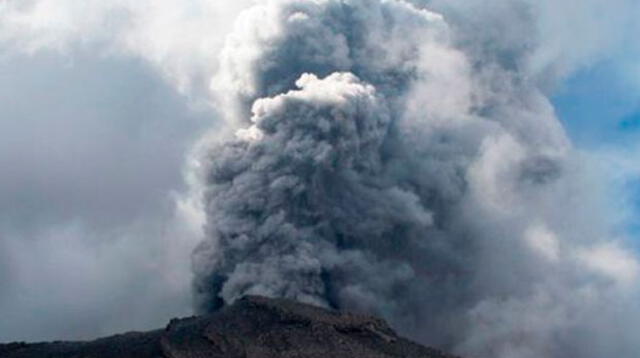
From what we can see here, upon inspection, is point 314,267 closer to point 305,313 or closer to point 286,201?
point 286,201

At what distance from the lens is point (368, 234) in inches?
3253

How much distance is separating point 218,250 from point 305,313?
738 inches

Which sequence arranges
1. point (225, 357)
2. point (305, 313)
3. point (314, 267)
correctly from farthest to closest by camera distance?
point (314, 267) → point (305, 313) → point (225, 357)

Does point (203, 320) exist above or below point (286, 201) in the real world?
below

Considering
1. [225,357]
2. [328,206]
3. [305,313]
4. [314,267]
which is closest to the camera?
[225,357]

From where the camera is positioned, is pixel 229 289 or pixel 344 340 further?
pixel 229 289

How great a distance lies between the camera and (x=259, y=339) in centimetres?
5934

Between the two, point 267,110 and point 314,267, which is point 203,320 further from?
point 267,110

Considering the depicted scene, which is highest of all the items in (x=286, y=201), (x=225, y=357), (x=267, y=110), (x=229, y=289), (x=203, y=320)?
(x=267, y=110)

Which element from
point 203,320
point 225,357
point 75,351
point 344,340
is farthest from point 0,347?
point 344,340

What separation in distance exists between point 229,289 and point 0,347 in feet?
52.6

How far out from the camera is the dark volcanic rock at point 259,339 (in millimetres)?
58219

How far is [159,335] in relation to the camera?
62938 millimetres

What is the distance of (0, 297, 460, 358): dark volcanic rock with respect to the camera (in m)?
58.2
